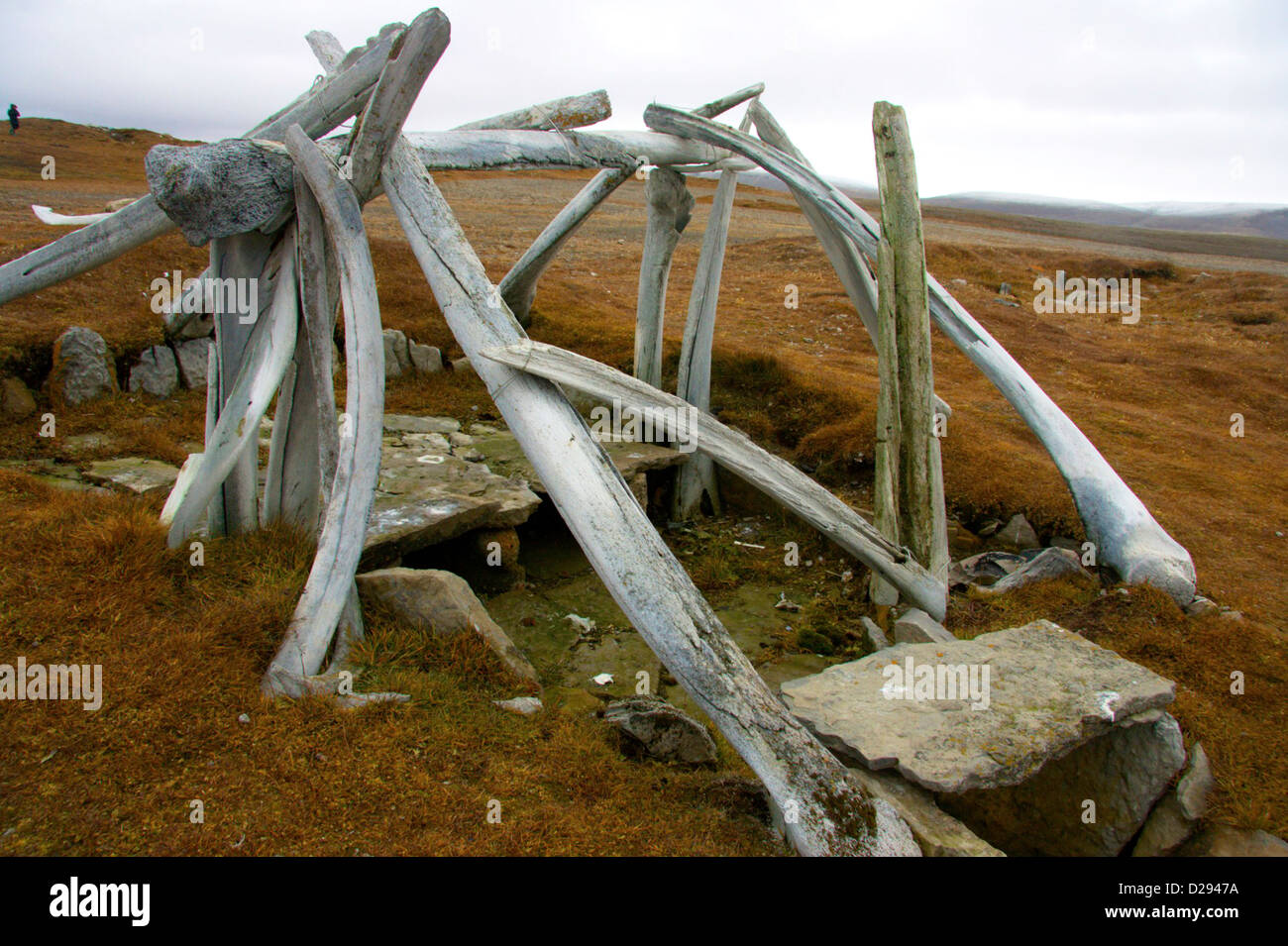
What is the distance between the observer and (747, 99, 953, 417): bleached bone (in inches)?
228

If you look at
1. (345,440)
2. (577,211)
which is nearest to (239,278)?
(345,440)

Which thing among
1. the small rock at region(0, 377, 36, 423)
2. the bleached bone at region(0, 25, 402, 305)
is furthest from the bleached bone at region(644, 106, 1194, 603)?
the small rock at region(0, 377, 36, 423)

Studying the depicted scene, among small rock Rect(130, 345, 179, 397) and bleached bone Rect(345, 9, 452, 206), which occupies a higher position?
bleached bone Rect(345, 9, 452, 206)

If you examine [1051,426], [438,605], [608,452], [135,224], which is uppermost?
[135,224]

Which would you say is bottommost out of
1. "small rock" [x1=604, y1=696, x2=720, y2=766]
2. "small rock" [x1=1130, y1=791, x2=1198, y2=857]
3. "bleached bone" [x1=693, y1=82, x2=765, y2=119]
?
"small rock" [x1=1130, y1=791, x2=1198, y2=857]

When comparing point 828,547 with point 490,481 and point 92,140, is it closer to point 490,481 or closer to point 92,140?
point 490,481

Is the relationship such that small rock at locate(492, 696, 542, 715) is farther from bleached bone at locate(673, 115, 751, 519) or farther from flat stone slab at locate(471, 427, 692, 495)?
bleached bone at locate(673, 115, 751, 519)

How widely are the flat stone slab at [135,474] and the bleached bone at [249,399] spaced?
142cm

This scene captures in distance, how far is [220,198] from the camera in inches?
145

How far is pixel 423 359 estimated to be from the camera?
27.0 ft

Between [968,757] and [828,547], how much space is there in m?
3.33

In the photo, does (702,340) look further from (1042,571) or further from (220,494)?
(220,494)

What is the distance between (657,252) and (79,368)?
4598mm

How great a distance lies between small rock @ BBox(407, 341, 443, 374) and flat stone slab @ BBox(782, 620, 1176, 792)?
5659 millimetres
